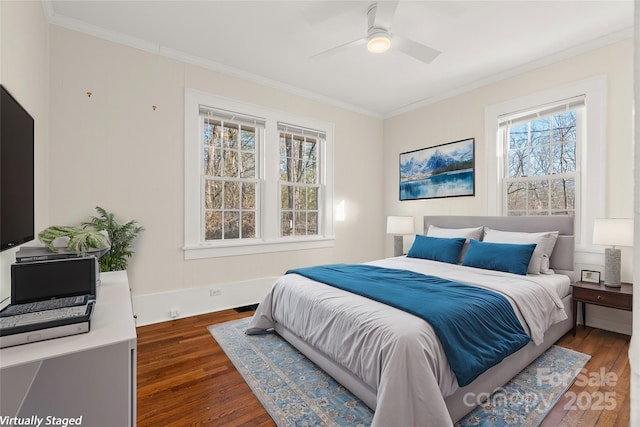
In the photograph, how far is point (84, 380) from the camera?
4.38 ft

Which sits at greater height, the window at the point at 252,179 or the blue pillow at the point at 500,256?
the window at the point at 252,179

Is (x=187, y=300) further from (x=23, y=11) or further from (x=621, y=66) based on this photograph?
(x=621, y=66)

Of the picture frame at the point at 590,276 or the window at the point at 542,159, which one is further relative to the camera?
the window at the point at 542,159

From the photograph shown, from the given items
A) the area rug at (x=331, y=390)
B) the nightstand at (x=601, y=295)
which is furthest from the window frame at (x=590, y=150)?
the area rug at (x=331, y=390)

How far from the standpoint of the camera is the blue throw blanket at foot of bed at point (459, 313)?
175 cm

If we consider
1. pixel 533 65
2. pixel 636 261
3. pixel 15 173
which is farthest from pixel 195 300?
pixel 533 65

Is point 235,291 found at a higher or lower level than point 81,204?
lower

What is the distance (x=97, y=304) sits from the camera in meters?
1.64

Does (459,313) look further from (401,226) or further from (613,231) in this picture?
(401,226)

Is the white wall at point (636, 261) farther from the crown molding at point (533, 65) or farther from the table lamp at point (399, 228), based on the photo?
the table lamp at point (399, 228)

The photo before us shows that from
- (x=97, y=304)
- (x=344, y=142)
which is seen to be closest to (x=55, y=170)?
(x=97, y=304)

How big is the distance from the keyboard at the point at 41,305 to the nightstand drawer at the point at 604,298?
12.4 ft

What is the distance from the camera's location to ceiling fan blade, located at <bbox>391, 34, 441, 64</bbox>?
257 centimetres

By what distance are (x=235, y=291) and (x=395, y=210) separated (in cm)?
284
